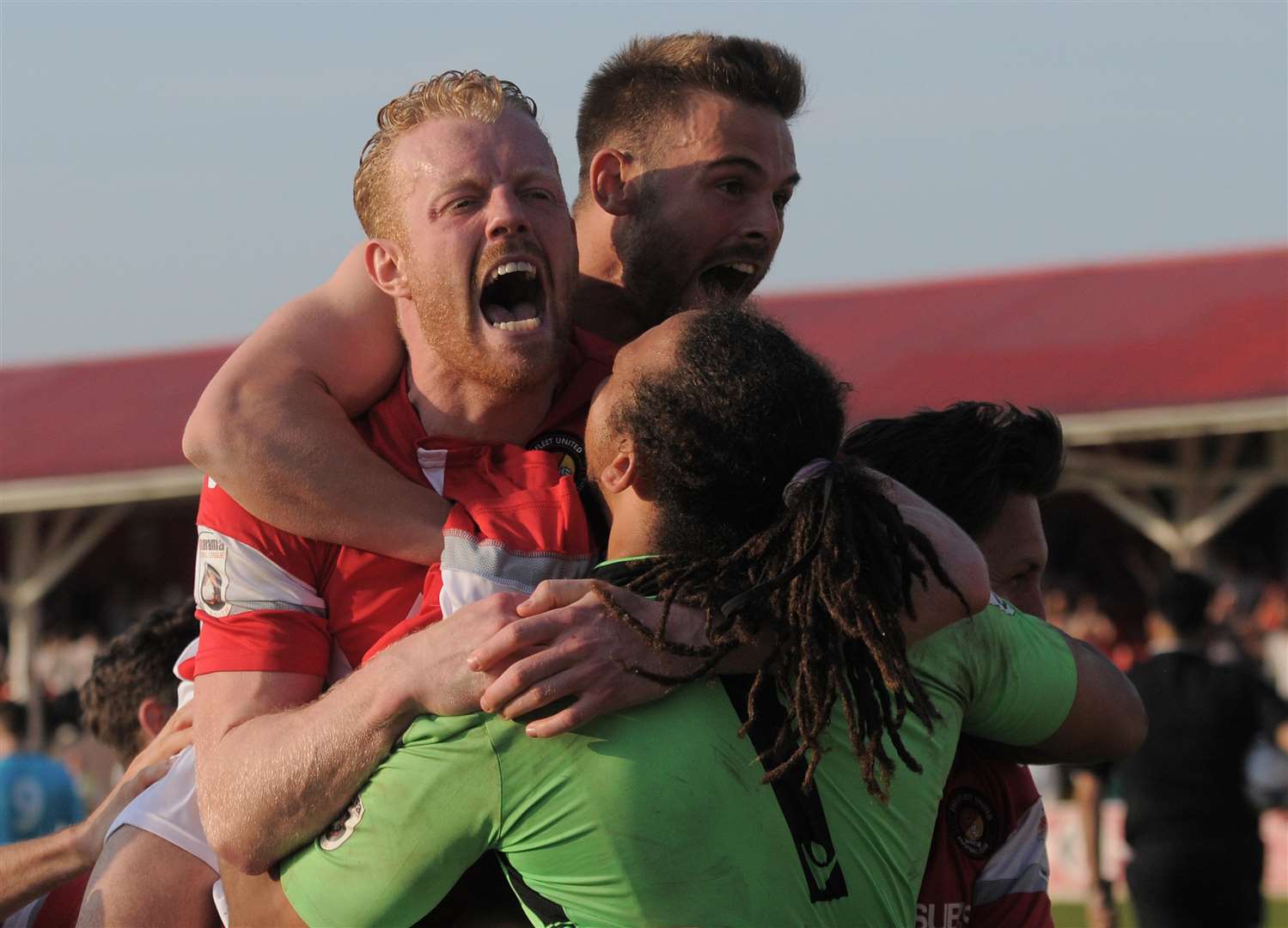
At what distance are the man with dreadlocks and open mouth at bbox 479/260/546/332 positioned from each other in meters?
0.45

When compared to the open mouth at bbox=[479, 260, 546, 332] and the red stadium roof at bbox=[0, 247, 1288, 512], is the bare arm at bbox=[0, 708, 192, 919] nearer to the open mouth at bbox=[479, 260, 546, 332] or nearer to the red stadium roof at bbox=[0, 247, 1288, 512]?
the open mouth at bbox=[479, 260, 546, 332]

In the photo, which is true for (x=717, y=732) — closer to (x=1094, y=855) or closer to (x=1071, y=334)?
(x=1094, y=855)

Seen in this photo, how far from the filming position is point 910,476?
3.11 m

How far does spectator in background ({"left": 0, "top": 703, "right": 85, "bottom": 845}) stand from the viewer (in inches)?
323

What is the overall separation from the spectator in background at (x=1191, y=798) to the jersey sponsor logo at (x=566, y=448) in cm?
513

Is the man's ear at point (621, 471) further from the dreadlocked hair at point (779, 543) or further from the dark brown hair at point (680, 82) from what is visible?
the dark brown hair at point (680, 82)

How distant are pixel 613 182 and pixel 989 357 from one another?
1461 centimetres

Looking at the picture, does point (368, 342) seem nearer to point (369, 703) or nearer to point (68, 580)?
point (369, 703)

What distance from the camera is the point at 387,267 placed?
3.18 metres

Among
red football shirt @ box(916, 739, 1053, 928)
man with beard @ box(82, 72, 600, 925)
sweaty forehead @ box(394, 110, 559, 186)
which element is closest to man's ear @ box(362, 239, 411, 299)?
man with beard @ box(82, 72, 600, 925)

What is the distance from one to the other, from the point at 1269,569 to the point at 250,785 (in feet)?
54.6

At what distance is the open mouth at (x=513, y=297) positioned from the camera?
3.06m

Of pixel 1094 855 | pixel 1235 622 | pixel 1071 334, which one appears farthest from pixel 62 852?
pixel 1071 334

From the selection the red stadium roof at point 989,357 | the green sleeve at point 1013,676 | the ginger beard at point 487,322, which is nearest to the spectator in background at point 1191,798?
the green sleeve at point 1013,676
